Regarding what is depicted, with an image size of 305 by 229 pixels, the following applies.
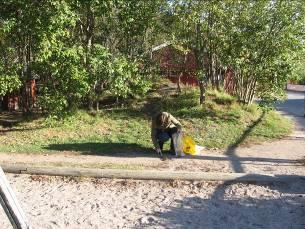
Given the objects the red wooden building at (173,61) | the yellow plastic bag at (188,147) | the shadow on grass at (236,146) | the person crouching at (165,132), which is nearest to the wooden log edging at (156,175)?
the shadow on grass at (236,146)

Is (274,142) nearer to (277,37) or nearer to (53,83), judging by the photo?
(277,37)

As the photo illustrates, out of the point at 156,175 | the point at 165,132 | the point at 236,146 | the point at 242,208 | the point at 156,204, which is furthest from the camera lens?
the point at 236,146

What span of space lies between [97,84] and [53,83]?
4.99ft

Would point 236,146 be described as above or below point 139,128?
below

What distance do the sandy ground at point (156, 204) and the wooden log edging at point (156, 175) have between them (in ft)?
0.37

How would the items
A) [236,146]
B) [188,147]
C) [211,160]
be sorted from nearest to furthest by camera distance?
[211,160] → [188,147] → [236,146]

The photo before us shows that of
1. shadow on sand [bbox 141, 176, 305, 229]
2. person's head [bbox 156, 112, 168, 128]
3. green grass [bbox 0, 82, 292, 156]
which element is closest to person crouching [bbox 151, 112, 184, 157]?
person's head [bbox 156, 112, 168, 128]

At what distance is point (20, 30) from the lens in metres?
12.0

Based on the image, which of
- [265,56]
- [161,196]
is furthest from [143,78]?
[161,196]

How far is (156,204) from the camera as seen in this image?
712 cm

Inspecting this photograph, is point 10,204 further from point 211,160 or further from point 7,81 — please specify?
point 7,81

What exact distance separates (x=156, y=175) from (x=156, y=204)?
106 cm

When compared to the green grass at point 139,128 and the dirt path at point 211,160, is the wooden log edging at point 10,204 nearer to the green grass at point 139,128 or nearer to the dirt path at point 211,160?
the dirt path at point 211,160

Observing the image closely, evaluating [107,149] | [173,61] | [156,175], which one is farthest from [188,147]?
[173,61]
